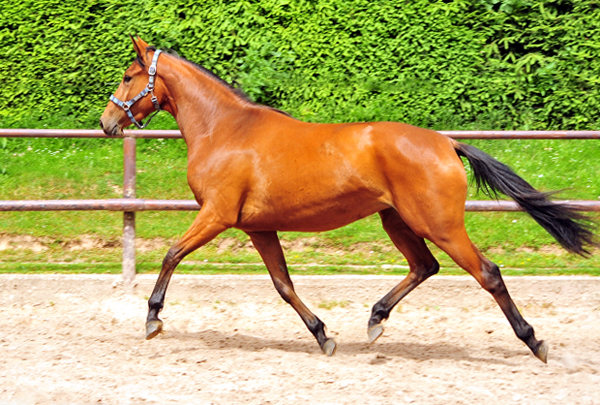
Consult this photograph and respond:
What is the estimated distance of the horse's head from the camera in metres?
4.61

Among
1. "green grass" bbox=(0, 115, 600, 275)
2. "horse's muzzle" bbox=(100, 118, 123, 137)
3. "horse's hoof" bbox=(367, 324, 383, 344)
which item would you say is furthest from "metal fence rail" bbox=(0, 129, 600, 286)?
"horse's hoof" bbox=(367, 324, 383, 344)

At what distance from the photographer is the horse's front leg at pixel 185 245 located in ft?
14.0

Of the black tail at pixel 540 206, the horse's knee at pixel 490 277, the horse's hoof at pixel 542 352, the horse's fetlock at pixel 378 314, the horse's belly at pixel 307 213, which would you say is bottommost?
the horse's fetlock at pixel 378 314

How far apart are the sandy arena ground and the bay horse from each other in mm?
293

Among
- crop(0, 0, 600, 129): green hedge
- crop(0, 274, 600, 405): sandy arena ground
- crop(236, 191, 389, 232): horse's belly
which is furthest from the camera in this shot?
crop(0, 0, 600, 129): green hedge

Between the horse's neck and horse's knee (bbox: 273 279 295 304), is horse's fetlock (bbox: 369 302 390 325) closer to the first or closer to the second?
horse's knee (bbox: 273 279 295 304)

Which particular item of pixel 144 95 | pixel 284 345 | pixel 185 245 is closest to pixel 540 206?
pixel 284 345

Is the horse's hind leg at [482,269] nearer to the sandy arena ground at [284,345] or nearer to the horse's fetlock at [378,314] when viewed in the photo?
the sandy arena ground at [284,345]

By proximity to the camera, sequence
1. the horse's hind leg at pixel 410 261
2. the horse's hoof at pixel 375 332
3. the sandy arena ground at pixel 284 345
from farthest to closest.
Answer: the horse's hind leg at pixel 410 261, the horse's hoof at pixel 375 332, the sandy arena ground at pixel 284 345

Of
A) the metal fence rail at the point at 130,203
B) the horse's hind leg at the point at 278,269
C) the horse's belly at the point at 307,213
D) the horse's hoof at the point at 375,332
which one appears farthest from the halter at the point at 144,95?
the horse's hoof at the point at 375,332

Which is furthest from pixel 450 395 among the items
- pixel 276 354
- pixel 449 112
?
pixel 449 112

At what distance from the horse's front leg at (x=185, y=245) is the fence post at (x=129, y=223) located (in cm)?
107

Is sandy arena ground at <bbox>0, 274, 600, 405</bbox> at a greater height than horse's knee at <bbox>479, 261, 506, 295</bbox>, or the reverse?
horse's knee at <bbox>479, 261, 506, 295</bbox>

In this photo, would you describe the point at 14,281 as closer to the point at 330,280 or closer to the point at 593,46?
the point at 330,280
